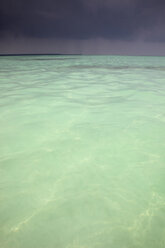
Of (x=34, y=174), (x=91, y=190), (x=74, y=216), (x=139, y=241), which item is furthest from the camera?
(x=34, y=174)

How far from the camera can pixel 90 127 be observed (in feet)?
13.2

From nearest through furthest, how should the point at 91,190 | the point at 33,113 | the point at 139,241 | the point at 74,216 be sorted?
the point at 139,241, the point at 74,216, the point at 91,190, the point at 33,113

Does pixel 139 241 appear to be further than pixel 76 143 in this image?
No

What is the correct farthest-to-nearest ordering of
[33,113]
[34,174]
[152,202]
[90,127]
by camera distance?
[33,113] → [90,127] → [34,174] → [152,202]

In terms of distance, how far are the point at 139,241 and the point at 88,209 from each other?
54 centimetres

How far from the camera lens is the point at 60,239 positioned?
1.69 m

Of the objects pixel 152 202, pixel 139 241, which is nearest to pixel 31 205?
pixel 139 241

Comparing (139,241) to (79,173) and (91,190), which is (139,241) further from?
(79,173)

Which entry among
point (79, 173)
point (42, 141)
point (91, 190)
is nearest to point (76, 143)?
point (42, 141)

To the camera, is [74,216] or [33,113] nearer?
[74,216]

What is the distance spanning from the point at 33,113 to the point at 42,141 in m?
1.66

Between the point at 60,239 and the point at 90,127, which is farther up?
the point at 90,127

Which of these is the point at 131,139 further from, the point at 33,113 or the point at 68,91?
the point at 68,91

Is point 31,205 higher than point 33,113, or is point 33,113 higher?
point 33,113
